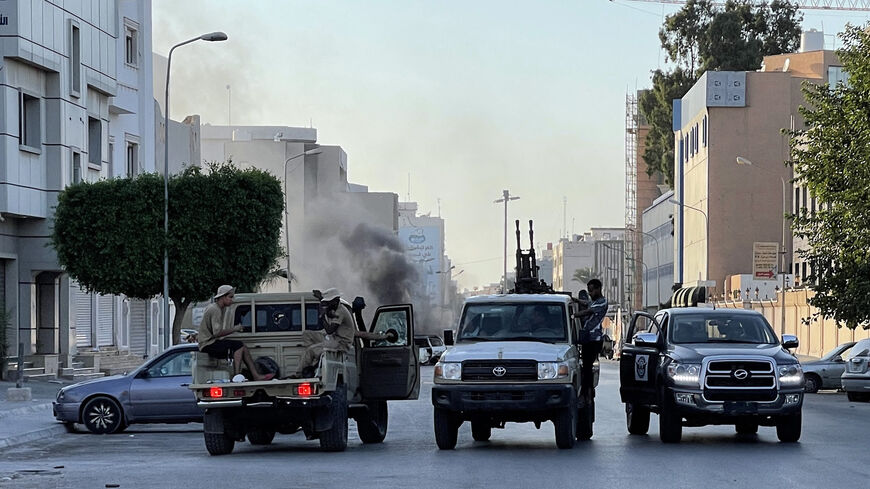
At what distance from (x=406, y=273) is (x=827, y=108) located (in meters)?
90.4

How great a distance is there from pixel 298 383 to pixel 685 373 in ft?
17.5

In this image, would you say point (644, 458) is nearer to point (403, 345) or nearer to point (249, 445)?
point (403, 345)

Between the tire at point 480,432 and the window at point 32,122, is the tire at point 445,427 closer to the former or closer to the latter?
the tire at point 480,432

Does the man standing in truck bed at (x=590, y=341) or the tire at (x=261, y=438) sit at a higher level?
the man standing in truck bed at (x=590, y=341)

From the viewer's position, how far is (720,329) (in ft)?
69.5

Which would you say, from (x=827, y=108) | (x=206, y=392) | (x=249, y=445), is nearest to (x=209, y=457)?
(x=206, y=392)

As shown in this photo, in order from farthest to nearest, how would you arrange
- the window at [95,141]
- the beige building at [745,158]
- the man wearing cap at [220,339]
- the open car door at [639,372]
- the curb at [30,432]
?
the beige building at [745,158], the window at [95,141], the curb at [30,432], the open car door at [639,372], the man wearing cap at [220,339]

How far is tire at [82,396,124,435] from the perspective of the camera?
25094 millimetres

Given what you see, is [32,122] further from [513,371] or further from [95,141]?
[513,371]

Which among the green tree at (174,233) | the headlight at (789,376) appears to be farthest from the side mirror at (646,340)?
the green tree at (174,233)

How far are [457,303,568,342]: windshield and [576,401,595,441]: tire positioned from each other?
1.38 metres

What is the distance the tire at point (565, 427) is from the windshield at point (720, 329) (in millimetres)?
2462

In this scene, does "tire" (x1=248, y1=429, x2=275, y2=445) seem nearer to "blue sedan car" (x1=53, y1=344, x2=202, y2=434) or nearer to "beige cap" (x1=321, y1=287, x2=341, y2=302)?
"beige cap" (x1=321, y1=287, x2=341, y2=302)

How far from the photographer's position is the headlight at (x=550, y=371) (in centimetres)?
1900
